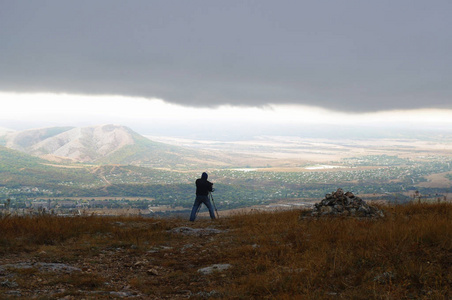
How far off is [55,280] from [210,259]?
429 centimetres

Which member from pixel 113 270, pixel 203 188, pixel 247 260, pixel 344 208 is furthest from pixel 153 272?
pixel 203 188

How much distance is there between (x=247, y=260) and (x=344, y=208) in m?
7.86

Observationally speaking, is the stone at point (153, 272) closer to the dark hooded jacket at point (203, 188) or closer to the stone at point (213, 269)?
the stone at point (213, 269)

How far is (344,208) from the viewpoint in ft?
50.9

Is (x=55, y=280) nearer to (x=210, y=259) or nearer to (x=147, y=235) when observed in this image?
(x=210, y=259)

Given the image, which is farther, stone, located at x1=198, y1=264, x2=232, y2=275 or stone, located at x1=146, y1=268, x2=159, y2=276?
stone, located at x1=146, y1=268, x2=159, y2=276

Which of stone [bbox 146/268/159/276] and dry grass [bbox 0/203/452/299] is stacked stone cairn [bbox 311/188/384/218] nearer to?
dry grass [bbox 0/203/452/299]

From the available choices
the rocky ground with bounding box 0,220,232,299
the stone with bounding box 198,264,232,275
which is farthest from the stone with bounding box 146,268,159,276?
the stone with bounding box 198,264,232,275

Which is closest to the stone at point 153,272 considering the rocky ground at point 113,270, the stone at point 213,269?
the rocky ground at point 113,270

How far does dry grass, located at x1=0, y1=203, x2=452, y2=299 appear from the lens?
23.3 ft

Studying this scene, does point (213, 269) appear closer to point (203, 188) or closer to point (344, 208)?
point (344, 208)

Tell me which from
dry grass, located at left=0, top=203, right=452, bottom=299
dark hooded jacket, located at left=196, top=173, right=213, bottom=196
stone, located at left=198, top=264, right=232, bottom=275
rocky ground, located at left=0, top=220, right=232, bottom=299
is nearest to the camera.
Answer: dry grass, located at left=0, top=203, right=452, bottom=299

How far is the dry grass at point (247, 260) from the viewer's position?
7094 millimetres

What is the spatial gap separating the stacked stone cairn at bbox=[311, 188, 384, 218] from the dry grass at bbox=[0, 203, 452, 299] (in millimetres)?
2216
